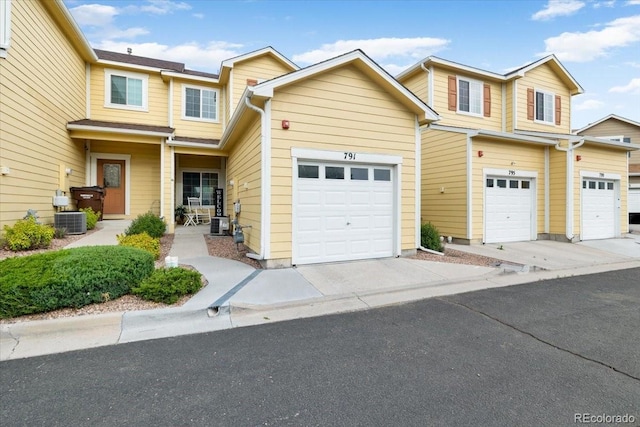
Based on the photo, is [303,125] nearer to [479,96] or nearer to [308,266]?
[308,266]

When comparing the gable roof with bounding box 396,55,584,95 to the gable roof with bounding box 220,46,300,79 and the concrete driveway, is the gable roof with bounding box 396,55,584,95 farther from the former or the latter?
the concrete driveway

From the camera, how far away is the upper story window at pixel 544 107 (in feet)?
45.1

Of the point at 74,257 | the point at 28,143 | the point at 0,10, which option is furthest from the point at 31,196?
the point at 74,257

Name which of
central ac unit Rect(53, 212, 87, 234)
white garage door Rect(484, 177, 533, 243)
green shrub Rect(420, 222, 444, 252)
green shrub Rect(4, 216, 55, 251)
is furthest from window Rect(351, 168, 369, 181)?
central ac unit Rect(53, 212, 87, 234)

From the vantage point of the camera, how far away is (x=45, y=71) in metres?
8.47

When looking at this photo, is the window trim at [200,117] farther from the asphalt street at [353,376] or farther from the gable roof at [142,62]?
the asphalt street at [353,376]

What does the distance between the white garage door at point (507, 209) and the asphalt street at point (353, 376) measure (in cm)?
647

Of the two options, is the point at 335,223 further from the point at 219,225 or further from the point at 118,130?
the point at 118,130

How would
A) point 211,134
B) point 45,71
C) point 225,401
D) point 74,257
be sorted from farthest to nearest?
point 211,134, point 45,71, point 74,257, point 225,401

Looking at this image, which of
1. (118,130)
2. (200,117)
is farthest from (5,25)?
(200,117)

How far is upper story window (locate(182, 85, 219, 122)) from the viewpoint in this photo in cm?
1244

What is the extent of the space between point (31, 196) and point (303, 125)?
7.14 meters

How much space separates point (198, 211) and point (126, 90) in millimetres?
5427

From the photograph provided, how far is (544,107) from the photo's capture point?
14219 mm
